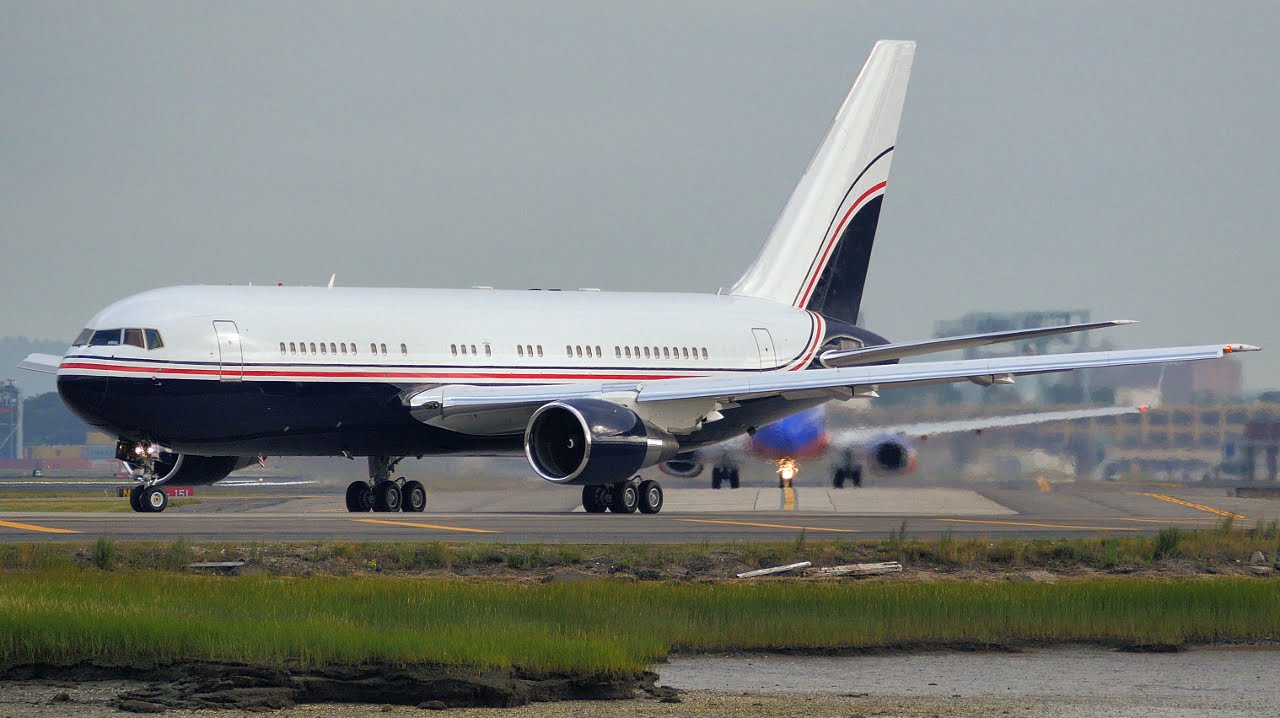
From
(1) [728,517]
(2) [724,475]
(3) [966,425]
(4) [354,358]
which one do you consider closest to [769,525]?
(1) [728,517]

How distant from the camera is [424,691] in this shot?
11.9 m

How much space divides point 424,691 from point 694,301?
24.2 m

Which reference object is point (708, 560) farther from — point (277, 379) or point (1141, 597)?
point (277, 379)

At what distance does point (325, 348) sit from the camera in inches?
1160

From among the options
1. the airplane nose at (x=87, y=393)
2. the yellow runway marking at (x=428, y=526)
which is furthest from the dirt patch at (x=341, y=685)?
the airplane nose at (x=87, y=393)

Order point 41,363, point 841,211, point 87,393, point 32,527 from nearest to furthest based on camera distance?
point 32,527
point 87,393
point 41,363
point 841,211

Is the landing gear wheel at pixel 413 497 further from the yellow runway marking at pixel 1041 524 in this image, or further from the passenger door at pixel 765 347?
the yellow runway marking at pixel 1041 524

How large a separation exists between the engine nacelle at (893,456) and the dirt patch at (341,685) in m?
23.2

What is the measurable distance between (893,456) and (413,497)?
378 inches

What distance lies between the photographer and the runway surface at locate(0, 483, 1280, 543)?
22750mm

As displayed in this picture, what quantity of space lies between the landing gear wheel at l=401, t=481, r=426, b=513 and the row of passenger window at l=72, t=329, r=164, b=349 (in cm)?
608

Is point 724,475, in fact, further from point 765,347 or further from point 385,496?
point 385,496

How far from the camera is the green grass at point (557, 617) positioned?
13.1 metres

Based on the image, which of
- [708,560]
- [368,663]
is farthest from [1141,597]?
[368,663]
